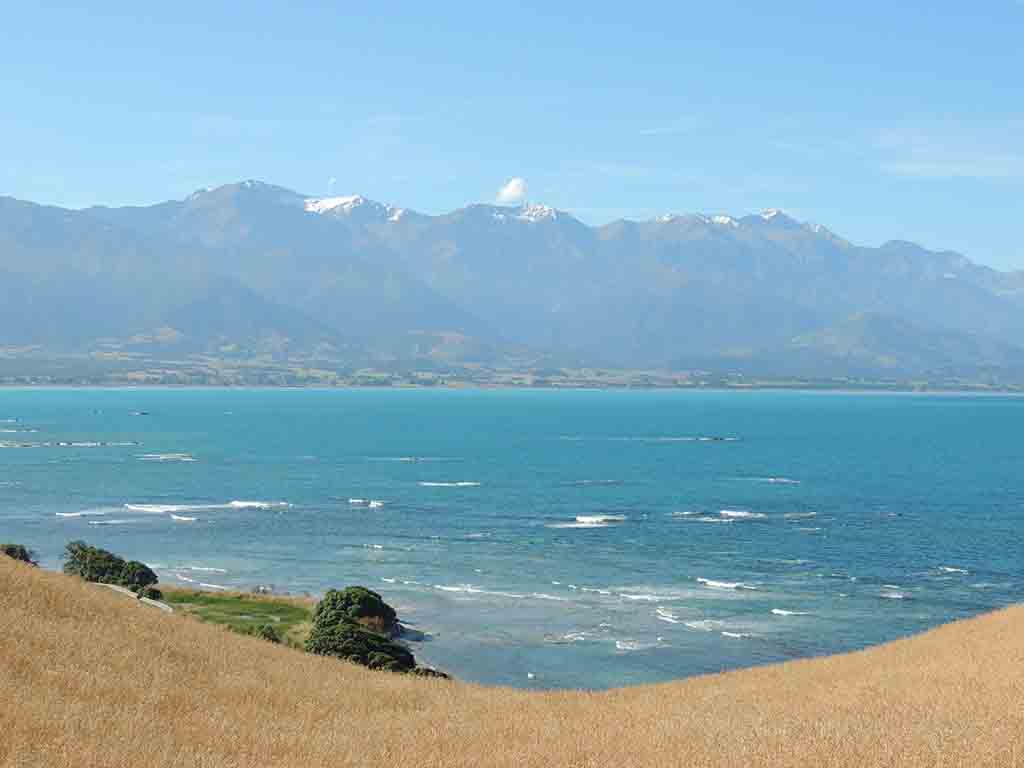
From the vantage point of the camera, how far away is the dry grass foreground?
18.3m

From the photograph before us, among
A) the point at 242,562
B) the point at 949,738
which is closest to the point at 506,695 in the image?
the point at 949,738

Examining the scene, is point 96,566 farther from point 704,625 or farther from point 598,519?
point 598,519

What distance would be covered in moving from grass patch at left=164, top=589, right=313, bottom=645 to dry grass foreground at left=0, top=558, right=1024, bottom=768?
2612cm

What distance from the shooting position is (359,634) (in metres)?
52.3

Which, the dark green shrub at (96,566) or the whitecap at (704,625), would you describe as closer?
the whitecap at (704,625)

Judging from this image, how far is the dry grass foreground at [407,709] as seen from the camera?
18297 mm

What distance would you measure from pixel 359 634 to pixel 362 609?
523 inches

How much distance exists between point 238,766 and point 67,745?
2.54m

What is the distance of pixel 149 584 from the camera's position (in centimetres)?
7412

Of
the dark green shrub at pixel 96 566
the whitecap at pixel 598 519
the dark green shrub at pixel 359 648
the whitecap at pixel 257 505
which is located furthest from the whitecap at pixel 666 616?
the whitecap at pixel 257 505

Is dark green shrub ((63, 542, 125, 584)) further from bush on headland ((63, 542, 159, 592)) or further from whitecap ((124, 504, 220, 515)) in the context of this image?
whitecap ((124, 504, 220, 515))

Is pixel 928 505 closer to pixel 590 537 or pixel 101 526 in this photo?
pixel 590 537

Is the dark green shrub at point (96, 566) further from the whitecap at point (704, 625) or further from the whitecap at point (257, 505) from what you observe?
the whitecap at point (257, 505)

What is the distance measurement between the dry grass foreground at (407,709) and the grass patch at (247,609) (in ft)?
85.7
